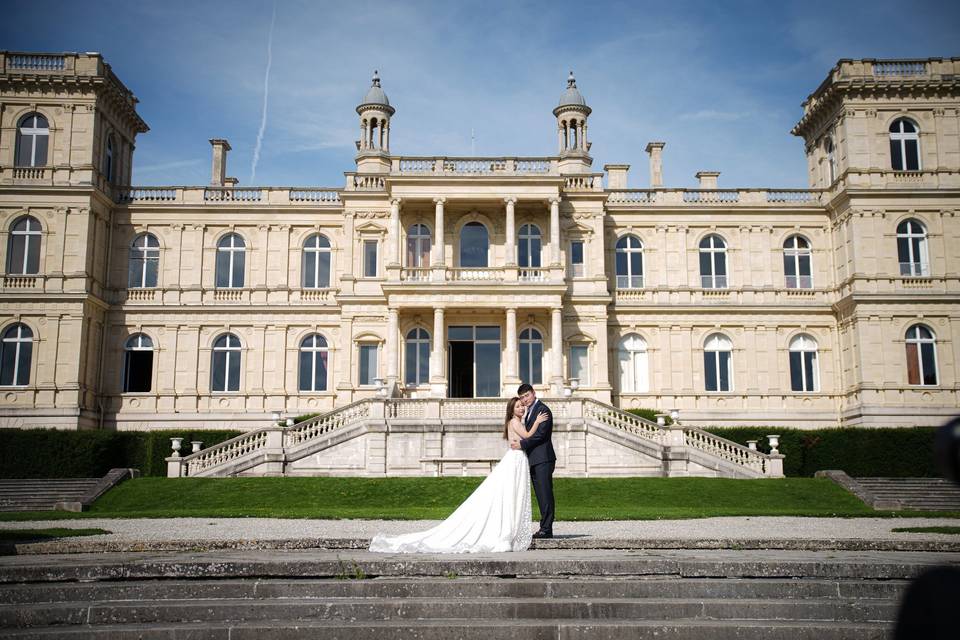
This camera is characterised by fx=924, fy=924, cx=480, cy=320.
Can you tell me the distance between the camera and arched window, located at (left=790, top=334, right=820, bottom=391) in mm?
41562

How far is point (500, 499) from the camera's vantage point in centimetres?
1245

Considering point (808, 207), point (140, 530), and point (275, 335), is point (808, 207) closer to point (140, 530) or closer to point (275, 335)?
point (275, 335)

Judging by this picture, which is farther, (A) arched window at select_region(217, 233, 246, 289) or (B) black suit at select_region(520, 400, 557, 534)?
(A) arched window at select_region(217, 233, 246, 289)

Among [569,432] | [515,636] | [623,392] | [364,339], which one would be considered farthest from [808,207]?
[515,636]

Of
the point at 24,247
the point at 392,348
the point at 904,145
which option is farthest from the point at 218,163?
the point at 904,145

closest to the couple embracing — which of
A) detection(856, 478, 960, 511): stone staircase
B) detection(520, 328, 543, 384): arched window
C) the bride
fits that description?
the bride

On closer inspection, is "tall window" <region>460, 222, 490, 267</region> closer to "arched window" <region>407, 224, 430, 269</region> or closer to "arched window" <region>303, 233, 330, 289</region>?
"arched window" <region>407, 224, 430, 269</region>

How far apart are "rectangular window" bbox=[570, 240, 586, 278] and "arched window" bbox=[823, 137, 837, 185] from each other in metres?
12.3

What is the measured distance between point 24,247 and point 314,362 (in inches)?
522

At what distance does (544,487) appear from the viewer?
44.0ft

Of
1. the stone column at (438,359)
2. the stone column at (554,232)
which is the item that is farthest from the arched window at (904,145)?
the stone column at (438,359)

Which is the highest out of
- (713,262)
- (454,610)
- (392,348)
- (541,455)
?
(713,262)

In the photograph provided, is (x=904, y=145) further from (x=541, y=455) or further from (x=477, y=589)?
(x=477, y=589)

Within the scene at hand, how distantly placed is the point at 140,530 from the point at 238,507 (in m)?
6.22
